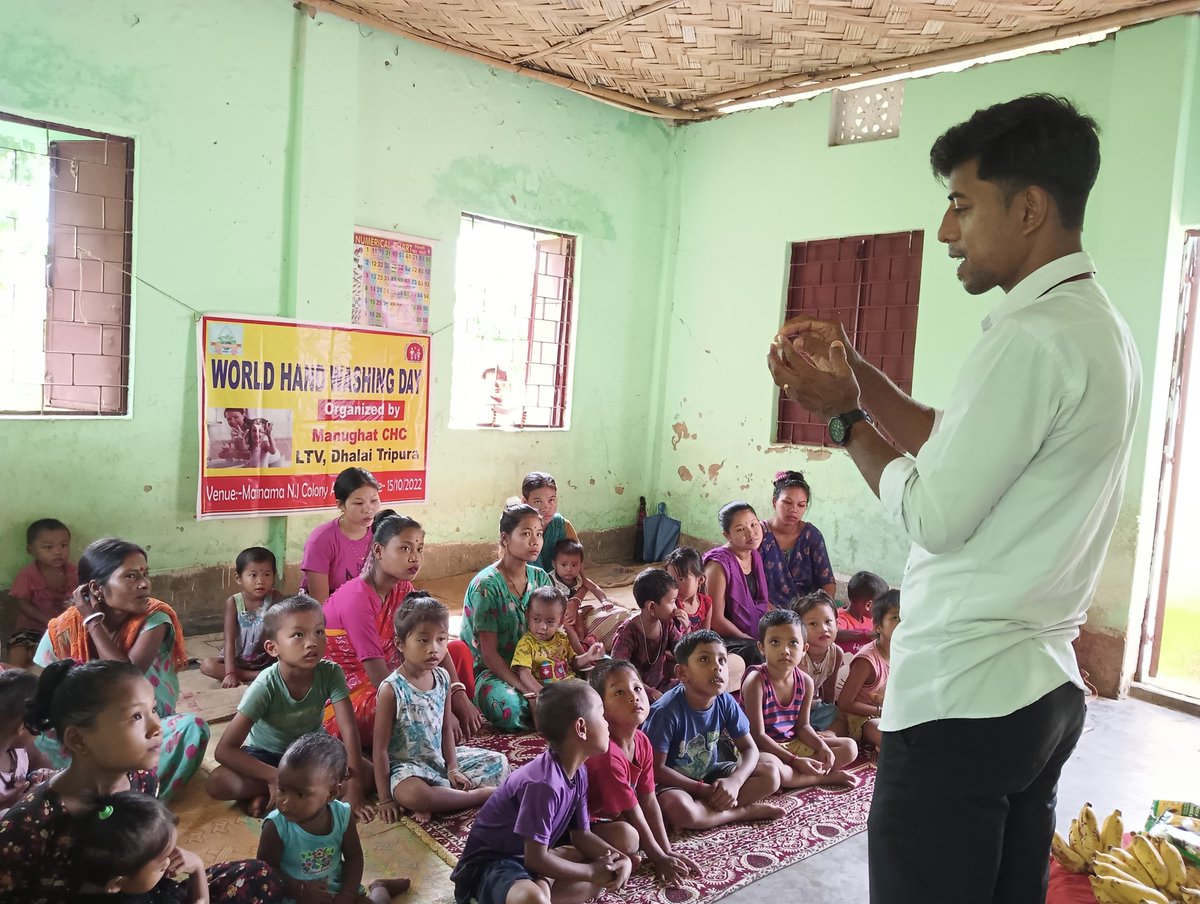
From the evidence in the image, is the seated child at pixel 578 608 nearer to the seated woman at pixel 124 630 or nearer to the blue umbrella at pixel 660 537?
the seated woman at pixel 124 630

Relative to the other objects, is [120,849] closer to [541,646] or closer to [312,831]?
[312,831]

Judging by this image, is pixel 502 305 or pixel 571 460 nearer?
pixel 502 305

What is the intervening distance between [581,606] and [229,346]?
8.05 feet

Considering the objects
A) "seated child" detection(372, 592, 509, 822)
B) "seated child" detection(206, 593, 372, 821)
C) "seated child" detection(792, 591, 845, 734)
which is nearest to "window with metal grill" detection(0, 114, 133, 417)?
"seated child" detection(206, 593, 372, 821)

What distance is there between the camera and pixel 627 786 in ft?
9.02

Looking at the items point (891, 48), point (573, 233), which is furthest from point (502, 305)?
point (891, 48)

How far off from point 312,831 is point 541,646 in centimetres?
177

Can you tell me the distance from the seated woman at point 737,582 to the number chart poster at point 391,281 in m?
2.61

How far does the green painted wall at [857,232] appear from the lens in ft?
15.4

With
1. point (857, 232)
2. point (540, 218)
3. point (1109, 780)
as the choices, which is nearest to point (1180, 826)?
point (1109, 780)

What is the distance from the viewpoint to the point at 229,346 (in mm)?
5051

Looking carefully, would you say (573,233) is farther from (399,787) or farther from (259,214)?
(399,787)

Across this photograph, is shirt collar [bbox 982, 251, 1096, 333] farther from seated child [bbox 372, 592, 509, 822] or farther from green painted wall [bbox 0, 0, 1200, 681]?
green painted wall [bbox 0, 0, 1200, 681]

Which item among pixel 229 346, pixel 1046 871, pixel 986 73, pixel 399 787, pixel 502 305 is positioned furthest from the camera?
pixel 502 305
